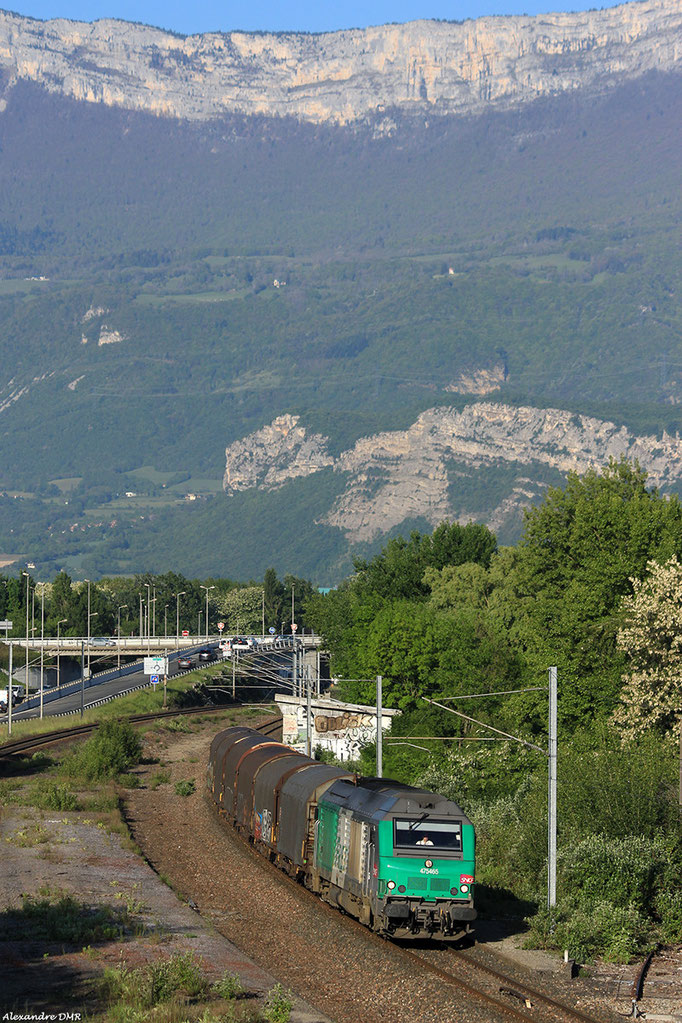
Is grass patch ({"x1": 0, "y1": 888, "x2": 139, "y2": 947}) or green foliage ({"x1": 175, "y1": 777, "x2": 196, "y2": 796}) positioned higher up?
grass patch ({"x1": 0, "y1": 888, "x2": 139, "y2": 947})

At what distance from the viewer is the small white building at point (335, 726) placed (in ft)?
395

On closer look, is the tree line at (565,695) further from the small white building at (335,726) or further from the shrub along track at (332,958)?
the shrub along track at (332,958)

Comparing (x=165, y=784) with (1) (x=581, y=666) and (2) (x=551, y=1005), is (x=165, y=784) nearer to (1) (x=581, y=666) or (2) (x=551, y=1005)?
(1) (x=581, y=666)

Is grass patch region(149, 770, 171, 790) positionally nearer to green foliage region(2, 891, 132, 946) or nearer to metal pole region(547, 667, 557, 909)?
green foliage region(2, 891, 132, 946)

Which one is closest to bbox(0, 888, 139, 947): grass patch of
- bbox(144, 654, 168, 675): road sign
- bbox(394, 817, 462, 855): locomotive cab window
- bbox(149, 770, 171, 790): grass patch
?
bbox(394, 817, 462, 855): locomotive cab window

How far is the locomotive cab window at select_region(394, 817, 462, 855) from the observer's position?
149 feet

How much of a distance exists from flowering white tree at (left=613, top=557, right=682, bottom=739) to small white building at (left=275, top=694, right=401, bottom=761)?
129ft

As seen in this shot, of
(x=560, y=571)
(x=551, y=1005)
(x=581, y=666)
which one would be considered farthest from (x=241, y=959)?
(x=560, y=571)

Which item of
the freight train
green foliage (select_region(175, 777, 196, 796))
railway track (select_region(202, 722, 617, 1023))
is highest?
the freight train

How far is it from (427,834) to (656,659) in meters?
40.3

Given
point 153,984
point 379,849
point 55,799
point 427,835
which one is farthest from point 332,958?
point 55,799

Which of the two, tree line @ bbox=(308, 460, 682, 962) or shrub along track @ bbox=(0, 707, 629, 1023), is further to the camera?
tree line @ bbox=(308, 460, 682, 962)

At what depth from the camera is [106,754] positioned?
103m

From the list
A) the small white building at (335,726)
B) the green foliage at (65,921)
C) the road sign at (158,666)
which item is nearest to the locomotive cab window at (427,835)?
the green foliage at (65,921)
